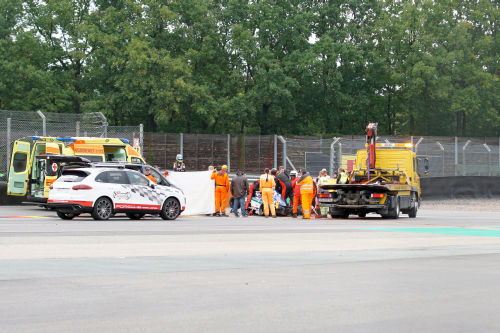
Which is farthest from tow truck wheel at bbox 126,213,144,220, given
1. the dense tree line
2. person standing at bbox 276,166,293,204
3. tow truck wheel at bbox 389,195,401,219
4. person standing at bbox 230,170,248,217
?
the dense tree line

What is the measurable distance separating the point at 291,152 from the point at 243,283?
29526 millimetres

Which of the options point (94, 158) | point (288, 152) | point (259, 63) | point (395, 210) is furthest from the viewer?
point (259, 63)

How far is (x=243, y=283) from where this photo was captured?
10.0 m

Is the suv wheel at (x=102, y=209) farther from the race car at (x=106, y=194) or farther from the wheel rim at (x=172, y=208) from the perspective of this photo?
the wheel rim at (x=172, y=208)

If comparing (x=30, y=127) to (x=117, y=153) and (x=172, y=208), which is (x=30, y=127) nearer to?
(x=117, y=153)

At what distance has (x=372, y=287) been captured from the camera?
9820mm

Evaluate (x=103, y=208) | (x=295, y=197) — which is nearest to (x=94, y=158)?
(x=103, y=208)

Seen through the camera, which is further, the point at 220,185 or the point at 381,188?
the point at 220,185

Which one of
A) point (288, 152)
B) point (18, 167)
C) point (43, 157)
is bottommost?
point (18, 167)

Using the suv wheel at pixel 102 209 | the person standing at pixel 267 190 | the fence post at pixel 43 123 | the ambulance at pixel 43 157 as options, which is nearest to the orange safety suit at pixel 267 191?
the person standing at pixel 267 190

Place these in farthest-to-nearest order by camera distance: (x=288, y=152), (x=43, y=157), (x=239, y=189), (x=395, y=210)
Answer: (x=288, y=152), (x=239, y=189), (x=43, y=157), (x=395, y=210)

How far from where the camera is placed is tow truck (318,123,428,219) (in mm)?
27031

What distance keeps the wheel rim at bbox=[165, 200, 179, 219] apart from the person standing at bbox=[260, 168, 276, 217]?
13.5 feet

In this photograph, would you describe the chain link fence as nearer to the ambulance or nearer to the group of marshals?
the ambulance
